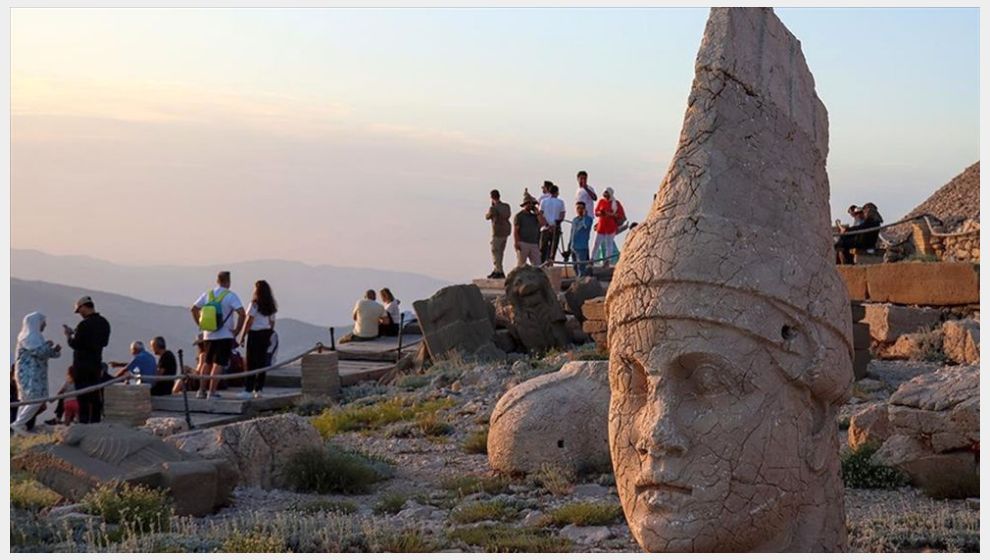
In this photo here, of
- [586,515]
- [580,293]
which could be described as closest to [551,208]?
[580,293]

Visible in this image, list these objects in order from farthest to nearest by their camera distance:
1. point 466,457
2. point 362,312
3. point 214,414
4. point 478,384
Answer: point 362,312 < point 478,384 < point 214,414 < point 466,457

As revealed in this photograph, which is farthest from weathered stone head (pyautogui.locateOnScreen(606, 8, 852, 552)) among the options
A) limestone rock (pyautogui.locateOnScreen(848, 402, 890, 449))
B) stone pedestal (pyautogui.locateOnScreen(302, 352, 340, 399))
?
stone pedestal (pyautogui.locateOnScreen(302, 352, 340, 399))

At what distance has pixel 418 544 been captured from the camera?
9.48 meters

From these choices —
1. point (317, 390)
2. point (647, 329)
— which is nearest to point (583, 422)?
point (647, 329)

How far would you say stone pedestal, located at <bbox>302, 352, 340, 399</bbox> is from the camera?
19281 millimetres

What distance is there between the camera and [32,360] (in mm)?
16266

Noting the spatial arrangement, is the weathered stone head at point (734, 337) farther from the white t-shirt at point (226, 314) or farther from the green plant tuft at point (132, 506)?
the white t-shirt at point (226, 314)

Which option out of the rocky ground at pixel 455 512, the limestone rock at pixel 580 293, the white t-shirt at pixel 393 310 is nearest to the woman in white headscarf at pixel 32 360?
the rocky ground at pixel 455 512

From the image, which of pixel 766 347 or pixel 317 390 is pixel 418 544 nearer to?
pixel 766 347

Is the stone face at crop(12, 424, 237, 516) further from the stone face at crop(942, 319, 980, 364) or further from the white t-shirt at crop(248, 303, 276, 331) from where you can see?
the stone face at crop(942, 319, 980, 364)

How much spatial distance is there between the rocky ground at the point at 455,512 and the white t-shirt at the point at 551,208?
30.0 feet

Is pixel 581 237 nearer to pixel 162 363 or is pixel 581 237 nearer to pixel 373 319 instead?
pixel 373 319

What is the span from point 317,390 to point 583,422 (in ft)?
25.2

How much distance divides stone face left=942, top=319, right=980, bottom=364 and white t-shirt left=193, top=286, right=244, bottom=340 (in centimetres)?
928
